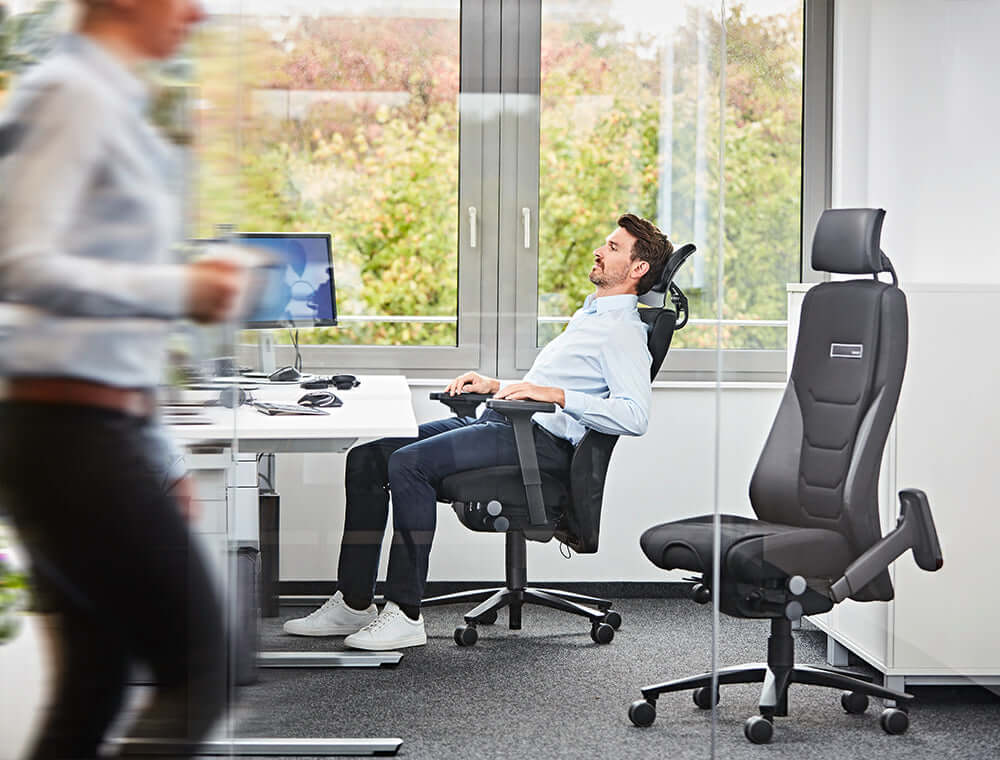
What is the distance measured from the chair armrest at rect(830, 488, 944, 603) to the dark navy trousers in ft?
2.49

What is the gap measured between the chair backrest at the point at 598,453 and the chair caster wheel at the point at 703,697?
1.30 ft

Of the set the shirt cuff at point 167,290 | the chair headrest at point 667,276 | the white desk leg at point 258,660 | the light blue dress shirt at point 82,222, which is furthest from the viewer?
the chair headrest at point 667,276

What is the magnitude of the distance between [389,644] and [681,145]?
47.1 inches

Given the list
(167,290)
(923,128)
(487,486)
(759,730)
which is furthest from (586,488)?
(923,128)

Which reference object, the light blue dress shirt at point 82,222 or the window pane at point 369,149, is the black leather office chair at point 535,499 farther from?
the light blue dress shirt at point 82,222

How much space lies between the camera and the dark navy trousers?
2395mm

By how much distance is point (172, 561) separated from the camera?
A: 6.53 ft

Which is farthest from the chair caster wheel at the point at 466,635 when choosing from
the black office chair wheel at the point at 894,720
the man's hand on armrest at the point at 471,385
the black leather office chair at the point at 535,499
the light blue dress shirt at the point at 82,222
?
the black office chair wheel at the point at 894,720

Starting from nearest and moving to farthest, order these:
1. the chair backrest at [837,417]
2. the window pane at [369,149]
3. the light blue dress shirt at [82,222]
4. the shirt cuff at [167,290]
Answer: the light blue dress shirt at [82,222]
the shirt cuff at [167,290]
the window pane at [369,149]
the chair backrest at [837,417]

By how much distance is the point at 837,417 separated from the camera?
105 inches

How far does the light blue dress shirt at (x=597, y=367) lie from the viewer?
7.97ft

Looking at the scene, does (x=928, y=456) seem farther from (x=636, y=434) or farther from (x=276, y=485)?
(x=276, y=485)

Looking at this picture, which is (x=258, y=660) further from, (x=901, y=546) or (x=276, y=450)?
(x=901, y=546)

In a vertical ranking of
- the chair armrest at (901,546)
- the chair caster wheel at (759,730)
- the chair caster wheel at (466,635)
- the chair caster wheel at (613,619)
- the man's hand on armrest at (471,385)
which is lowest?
the chair caster wheel at (759,730)
